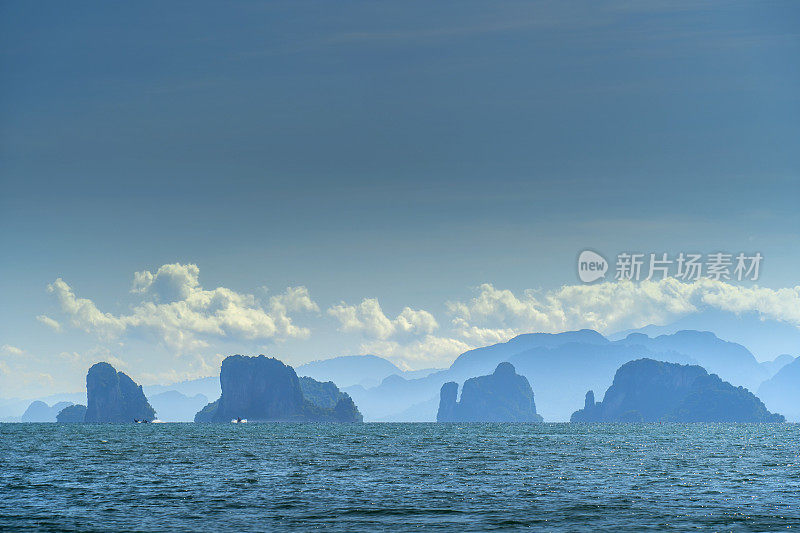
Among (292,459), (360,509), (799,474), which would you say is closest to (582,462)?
(799,474)

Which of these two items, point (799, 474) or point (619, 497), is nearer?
point (619, 497)

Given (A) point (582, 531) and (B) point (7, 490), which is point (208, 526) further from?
(B) point (7, 490)

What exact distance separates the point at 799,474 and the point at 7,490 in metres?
88.0

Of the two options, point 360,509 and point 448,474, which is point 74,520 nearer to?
point 360,509

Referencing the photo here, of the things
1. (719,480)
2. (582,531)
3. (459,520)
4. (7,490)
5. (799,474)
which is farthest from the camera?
(799,474)

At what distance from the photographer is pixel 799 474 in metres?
96.7

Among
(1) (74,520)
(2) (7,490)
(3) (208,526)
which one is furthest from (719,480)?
(2) (7,490)

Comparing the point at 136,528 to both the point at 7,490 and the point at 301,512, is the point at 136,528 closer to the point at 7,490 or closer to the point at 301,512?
the point at 301,512

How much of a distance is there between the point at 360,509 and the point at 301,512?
195 inches

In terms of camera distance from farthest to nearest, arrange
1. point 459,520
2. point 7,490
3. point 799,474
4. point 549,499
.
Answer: point 799,474 < point 7,490 < point 549,499 < point 459,520

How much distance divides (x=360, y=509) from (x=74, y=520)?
22.1 metres

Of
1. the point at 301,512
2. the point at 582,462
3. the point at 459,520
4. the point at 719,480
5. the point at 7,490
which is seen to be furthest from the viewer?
the point at 582,462

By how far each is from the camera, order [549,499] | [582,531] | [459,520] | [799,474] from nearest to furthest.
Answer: [582,531] → [459,520] → [549,499] → [799,474]

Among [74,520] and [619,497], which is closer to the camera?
[74,520]
